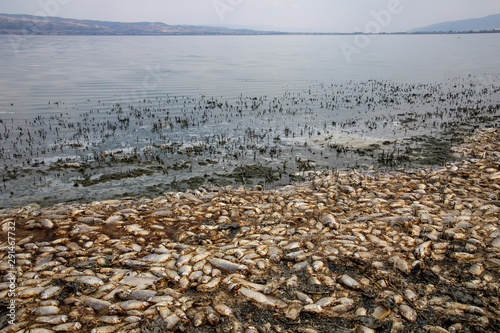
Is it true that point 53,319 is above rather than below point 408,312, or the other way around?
below

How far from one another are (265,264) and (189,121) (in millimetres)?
19539

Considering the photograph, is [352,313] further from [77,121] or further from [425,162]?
[77,121]

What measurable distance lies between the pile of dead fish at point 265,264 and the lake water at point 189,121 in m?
4.10

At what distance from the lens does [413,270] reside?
25.3 feet

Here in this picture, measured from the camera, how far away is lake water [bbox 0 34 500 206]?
16.5 metres

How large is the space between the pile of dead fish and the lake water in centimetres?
410

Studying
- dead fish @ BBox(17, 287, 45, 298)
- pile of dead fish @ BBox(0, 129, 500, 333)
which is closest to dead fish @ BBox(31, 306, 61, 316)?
pile of dead fish @ BBox(0, 129, 500, 333)

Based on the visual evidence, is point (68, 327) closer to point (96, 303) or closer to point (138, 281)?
point (96, 303)

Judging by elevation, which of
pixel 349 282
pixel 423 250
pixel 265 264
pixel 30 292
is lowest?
pixel 30 292

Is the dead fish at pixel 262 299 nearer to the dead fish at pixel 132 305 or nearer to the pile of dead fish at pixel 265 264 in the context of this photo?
the pile of dead fish at pixel 265 264

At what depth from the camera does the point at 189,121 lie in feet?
85.2

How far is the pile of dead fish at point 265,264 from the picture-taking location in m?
6.25

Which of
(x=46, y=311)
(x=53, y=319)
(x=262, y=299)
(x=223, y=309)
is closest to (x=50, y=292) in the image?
(x=46, y=311)

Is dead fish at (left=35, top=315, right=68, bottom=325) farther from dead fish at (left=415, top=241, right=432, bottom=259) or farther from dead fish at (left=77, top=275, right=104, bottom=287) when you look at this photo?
dead fish at (left=415, top=241, right=432, bottom=259)
